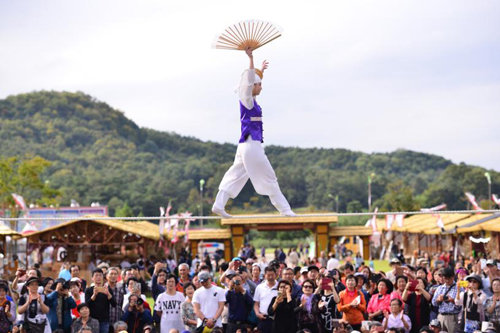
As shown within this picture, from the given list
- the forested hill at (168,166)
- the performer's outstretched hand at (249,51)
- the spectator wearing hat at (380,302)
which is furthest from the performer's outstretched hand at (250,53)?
the forested hill at (168,166)

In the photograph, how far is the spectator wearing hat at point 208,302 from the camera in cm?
848

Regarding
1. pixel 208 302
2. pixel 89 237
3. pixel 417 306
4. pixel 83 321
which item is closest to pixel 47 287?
pixel 83 321

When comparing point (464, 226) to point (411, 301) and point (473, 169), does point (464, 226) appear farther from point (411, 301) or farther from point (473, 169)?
point (473, 169)

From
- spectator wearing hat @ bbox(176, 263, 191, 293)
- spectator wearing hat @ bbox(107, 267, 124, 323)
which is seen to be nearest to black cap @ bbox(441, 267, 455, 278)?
spectator wearing hat @ bbox(176, 263, 191, 293)

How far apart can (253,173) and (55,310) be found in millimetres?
3109

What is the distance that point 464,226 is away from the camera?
25.6m

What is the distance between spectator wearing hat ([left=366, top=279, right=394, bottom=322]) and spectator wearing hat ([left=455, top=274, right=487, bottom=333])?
0.79 meters

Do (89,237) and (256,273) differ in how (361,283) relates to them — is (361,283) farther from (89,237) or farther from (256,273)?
(89,237)

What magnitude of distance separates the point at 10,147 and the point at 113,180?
113ft

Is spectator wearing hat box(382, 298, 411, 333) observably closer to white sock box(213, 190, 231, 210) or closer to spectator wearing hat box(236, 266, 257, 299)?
spectator wearing hat box(236, 266, 257, 299)

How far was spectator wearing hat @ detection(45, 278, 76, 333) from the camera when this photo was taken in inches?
340

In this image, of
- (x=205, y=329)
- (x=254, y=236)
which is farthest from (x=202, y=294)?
(x=254, y=236)

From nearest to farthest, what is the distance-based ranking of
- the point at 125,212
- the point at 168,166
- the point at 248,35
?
the point at 248,35, the point at 125,212, the point at 168,166

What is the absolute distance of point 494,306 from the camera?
793 centimetres
